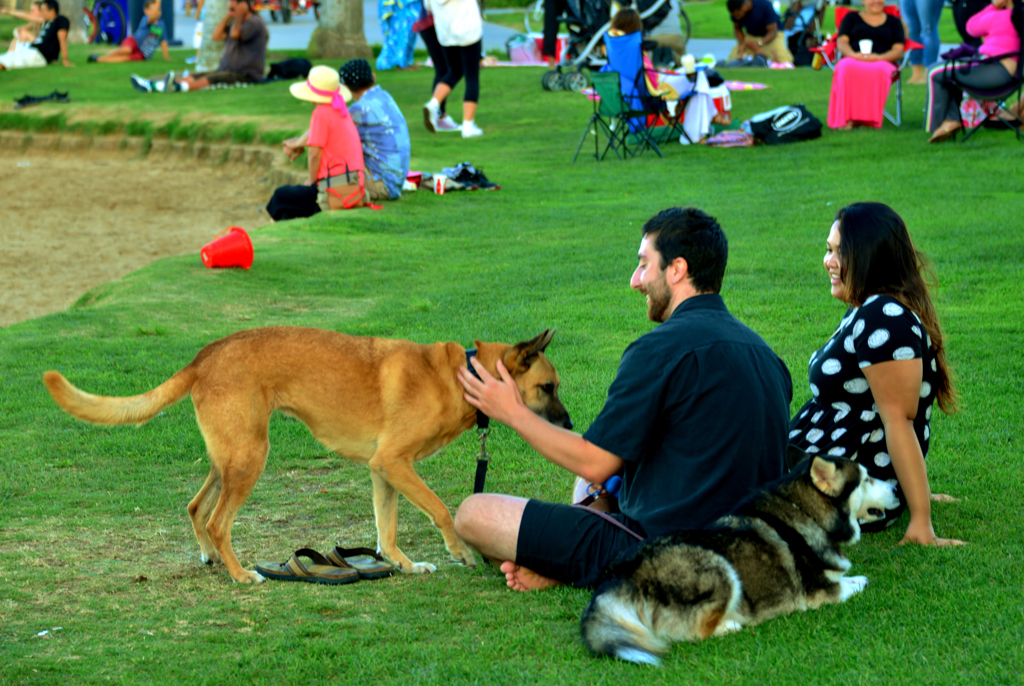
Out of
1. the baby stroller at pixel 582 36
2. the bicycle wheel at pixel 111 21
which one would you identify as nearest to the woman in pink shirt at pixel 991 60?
the baby stroller at pixel 582 36

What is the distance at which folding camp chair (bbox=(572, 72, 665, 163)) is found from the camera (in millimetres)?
15672

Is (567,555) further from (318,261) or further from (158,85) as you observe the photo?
(158,85)

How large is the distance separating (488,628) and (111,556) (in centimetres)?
194

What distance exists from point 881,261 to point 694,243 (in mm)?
1136

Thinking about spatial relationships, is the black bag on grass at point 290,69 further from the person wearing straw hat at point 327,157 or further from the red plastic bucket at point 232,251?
the red plastic bucket at point 232,251

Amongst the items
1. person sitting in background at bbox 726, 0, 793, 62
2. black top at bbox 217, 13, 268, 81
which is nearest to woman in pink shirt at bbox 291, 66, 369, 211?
black top at bbox 217, 13, 268, 81

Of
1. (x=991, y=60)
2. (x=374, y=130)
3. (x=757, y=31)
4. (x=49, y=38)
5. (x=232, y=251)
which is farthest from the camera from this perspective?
(x=49, y=38)

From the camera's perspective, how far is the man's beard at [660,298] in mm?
3834

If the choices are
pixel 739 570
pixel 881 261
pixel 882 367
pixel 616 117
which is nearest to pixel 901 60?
pixel 616 117

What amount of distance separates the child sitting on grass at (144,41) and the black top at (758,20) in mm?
16604

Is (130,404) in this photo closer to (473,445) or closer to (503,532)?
(503,532)

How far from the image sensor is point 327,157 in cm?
1277

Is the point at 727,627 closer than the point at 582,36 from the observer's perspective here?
Yes

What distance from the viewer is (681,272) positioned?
3.79 m
